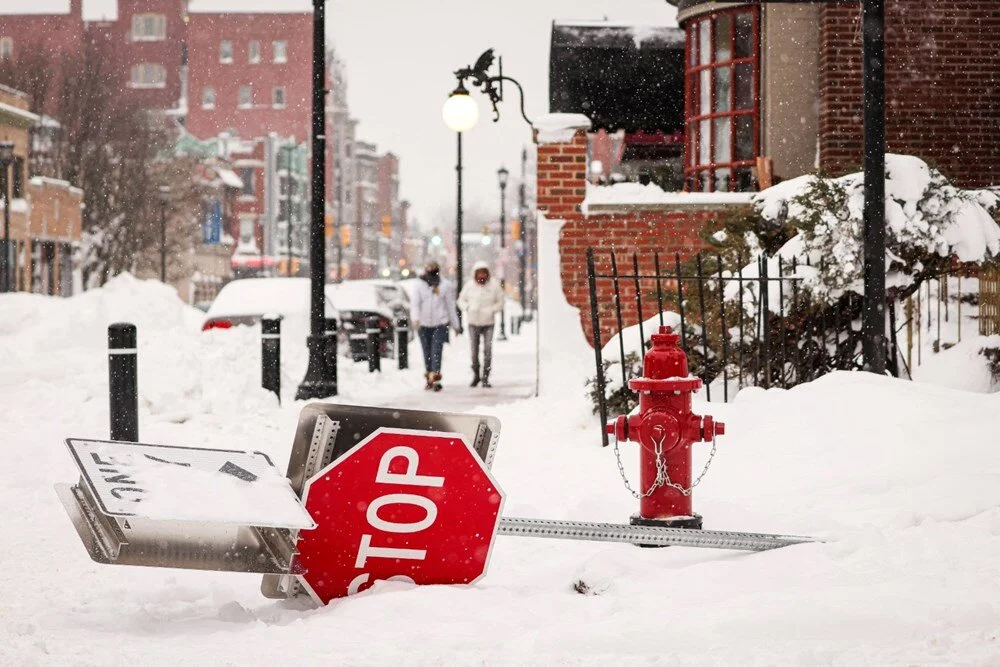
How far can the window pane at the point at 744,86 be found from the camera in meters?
15.9

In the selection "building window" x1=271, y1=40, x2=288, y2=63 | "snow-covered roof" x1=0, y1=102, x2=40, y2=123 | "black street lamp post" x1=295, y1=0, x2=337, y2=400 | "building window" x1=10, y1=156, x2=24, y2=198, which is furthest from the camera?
"building window" x1=271, y1=40, x2=288, y2=63

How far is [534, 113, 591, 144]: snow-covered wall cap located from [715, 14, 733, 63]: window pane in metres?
3.41

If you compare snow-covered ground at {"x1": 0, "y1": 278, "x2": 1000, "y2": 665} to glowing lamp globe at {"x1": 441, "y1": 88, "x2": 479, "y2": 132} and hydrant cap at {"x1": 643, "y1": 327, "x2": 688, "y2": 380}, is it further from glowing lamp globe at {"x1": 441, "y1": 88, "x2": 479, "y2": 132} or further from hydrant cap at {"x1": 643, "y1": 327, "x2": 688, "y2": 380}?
glowing lamp globe at {"x1": 441, "y1": 88, "x2": 479, "y2": 132}

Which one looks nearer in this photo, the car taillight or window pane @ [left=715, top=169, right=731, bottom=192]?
window pane @ [left=715, top=169, right=731, bottom=192]

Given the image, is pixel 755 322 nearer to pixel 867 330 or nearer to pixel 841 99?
pixel 867 330

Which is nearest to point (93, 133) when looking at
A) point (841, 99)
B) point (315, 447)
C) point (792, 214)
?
point (841, 99)

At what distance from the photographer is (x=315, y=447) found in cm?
493

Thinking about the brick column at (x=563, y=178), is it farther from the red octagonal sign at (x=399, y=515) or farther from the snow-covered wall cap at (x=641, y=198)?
the red octagonal sign at (x=399, y=515)

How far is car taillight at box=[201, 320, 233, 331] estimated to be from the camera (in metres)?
19.3

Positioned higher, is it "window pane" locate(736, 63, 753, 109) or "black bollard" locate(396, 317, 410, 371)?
"window pane" locate(736, 63, 753, 109)

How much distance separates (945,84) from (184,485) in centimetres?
1280

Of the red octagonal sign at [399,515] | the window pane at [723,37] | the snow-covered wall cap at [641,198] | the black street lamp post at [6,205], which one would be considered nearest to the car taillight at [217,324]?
the snow-covered wall cap at [641,198]

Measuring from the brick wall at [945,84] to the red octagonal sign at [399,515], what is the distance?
1115cm

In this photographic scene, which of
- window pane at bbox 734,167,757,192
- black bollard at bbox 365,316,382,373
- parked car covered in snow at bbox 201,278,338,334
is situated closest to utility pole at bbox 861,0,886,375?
window pane at bbox 734,167,757,192
